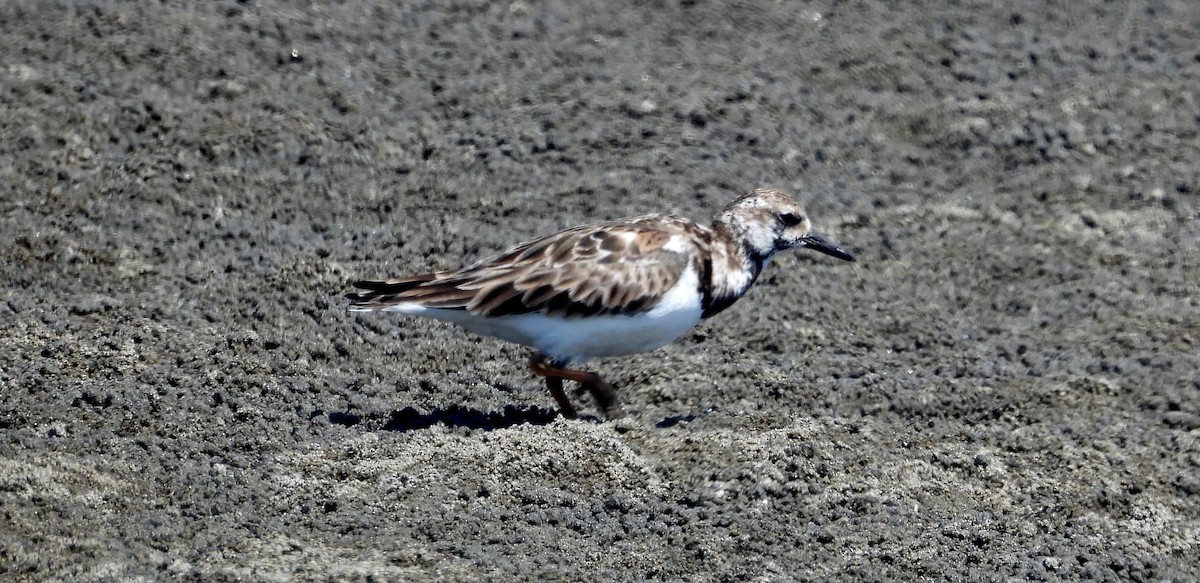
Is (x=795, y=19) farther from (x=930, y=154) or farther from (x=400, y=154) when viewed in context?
(x=400, y=154)

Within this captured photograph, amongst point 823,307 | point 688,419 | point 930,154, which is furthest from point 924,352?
point 930,154

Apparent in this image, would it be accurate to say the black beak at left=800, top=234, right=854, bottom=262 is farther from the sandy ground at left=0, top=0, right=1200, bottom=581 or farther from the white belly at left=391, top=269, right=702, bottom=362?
the white belly at left=391, top=269, right=702, bottom=362

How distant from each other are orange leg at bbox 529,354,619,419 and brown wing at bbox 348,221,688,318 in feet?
0.83

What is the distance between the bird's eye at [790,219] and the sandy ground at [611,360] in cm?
57

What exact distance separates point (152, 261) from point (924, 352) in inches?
155

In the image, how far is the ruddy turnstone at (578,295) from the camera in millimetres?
6379

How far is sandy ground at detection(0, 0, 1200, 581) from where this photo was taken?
5.50 m

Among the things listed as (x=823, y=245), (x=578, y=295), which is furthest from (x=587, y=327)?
(x=823, y=245)

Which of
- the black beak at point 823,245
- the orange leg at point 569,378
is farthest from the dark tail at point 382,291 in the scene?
the black beak at point 823,245

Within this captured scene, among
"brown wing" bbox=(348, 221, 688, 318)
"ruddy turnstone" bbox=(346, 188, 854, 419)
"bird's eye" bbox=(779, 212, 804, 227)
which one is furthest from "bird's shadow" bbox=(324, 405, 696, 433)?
"bird's eye" bbox=(779, 212, 804, 227)

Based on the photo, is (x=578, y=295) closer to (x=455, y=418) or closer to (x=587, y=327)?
(x=587, y=327)

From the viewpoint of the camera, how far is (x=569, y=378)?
6.39 m

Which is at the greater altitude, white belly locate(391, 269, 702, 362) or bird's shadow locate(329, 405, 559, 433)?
white belly locate(391, 269, 702, 362)

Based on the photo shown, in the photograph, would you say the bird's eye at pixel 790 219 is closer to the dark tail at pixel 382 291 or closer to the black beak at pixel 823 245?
the black beak at pixel 823 245
